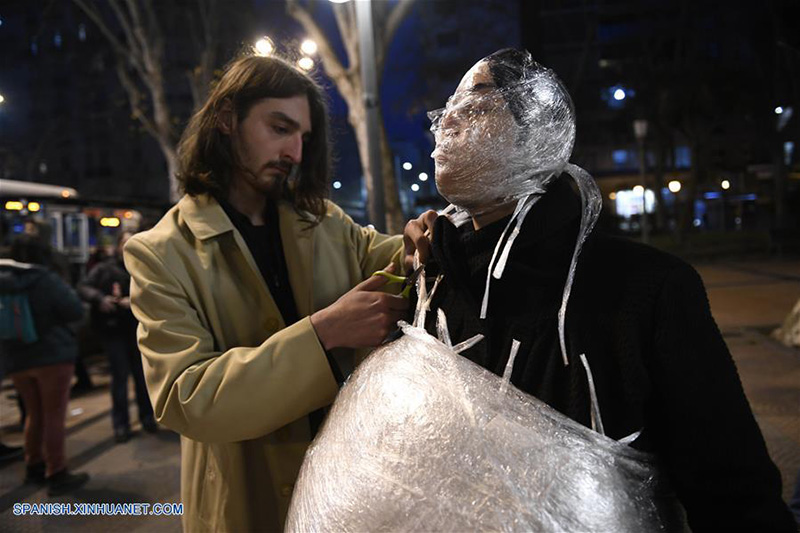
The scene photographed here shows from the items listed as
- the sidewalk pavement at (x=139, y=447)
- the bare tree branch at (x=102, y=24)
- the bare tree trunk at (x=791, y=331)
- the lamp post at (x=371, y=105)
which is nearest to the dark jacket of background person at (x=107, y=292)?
the sidewalk pavement at (x=139, y=447)

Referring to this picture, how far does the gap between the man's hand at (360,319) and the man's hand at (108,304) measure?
525 centimetres


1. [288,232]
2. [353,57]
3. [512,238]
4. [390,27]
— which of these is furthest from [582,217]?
[390,27]

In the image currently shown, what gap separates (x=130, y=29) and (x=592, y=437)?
1492 centimetres

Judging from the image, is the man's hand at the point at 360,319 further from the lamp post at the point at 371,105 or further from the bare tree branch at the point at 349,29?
the bare tree branch at the point at 349,29

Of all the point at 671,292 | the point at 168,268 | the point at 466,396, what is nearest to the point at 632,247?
the point at 671,292

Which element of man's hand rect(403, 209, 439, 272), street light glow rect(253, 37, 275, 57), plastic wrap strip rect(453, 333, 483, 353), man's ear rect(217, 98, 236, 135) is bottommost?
plastic wrap strip rect(453, 333, 483, 353)

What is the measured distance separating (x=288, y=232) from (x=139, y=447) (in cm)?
471

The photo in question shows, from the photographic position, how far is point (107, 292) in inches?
242

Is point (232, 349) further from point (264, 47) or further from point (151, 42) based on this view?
point (151, 42)

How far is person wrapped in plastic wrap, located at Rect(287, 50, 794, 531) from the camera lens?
104 centimetres

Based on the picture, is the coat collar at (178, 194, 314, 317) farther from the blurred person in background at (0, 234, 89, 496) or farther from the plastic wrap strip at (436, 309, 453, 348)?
the blurred person in background at (0, 234, 89, 496)

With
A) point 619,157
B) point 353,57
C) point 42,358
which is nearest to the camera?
point 42,358

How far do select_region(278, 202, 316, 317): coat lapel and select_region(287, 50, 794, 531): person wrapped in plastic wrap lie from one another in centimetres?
52

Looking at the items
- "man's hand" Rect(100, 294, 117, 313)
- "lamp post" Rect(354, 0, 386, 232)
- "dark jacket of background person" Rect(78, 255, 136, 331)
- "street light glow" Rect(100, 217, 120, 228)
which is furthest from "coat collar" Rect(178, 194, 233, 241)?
"street light glow" Rect(100, 217, 120, 228)
